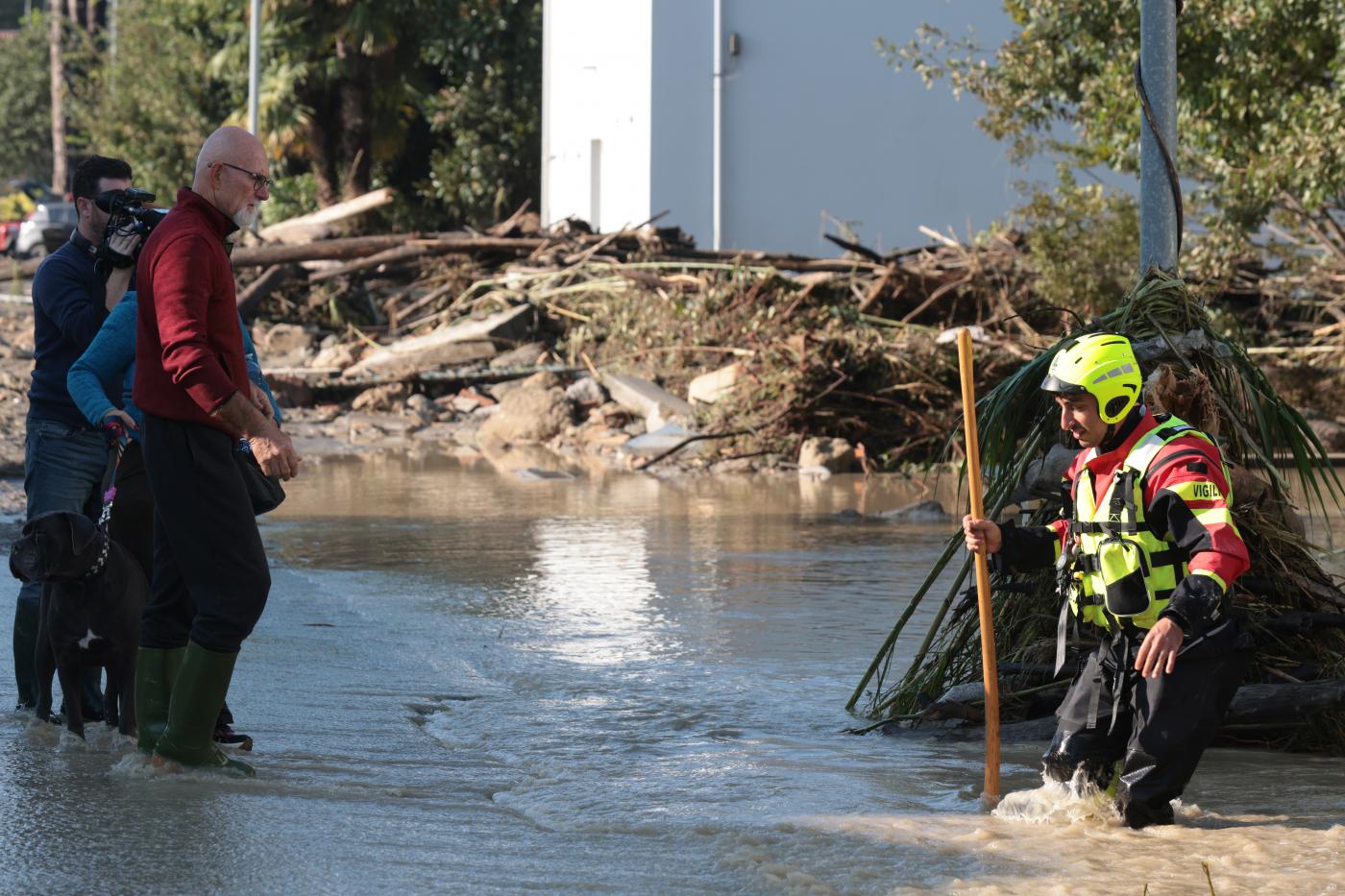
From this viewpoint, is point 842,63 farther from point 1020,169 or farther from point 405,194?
point 405,194

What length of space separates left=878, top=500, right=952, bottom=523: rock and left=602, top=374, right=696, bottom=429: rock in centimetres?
452

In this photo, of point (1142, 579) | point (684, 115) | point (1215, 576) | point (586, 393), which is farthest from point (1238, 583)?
point (684, 115)

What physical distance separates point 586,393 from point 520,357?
6.80ft

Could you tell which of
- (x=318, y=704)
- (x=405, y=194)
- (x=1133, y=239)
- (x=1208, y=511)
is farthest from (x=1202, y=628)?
(x=405, y=194)

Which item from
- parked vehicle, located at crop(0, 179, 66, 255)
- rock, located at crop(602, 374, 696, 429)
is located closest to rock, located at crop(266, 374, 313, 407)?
rock, located at crop(602, 374, 696, 429)

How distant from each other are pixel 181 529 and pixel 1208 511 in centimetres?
278

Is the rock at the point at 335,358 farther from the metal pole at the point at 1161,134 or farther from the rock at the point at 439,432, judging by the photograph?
the metal pole at the point at 1161,134

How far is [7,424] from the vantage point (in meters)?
14.4

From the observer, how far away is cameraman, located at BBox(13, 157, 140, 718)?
550 cm

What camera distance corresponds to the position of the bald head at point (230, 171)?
4742 millimetres

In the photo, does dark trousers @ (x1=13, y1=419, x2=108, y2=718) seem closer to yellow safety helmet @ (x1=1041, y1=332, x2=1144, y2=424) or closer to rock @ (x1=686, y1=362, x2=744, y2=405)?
yellow safety helmet @ (x1=1041, y1=332, x2=1144, y2=424)

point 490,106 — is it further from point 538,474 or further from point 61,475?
point 61,475

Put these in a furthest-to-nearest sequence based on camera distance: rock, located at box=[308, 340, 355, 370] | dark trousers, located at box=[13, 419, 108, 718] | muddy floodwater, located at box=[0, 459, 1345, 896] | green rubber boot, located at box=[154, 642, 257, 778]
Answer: rock, located at box=[308, 340, 355, 370], dark trousers, located at box=[13, 419, 108, 718], green rubber boot, located at box=[154, 642, 257, 778], muddy floodwater, located at box=[0, 459, 1345, 896]

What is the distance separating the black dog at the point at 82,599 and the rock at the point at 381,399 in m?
14.2
